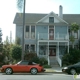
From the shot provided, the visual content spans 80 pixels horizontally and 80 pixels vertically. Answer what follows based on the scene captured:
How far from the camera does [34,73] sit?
2036cm

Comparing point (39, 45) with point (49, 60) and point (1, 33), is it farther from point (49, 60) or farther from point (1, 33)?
point (1, 33)

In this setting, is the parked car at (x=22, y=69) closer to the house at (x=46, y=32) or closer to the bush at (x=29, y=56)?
the bush at (x=29, y=56)

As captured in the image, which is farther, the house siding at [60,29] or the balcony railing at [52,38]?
the house siding at [60,29]

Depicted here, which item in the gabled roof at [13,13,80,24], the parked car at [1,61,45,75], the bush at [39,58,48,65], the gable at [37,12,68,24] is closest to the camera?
the parked car at [1,61,45,75]

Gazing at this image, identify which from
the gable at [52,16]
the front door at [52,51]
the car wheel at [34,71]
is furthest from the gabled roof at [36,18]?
the car wheel at [34,71]

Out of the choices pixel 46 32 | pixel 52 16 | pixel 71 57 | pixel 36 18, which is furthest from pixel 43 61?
pixel 36 18

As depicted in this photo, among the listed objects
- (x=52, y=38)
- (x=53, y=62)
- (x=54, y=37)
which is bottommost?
(x=53, y=62)

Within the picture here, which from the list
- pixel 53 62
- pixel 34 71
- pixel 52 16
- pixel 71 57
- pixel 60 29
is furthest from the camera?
pixel 60 29

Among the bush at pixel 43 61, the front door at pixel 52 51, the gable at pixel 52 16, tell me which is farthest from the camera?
the front door at pixel 52 51

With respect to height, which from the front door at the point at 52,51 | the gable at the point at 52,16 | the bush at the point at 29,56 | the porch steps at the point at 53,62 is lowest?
the porch steps at the point at 53,62

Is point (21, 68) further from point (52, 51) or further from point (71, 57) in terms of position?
point (52, 51)

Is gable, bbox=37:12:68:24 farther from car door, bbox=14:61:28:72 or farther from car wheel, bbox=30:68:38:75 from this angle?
car wheel, bbox=30:68:38:75

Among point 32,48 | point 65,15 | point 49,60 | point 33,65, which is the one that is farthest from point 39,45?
point 33,65

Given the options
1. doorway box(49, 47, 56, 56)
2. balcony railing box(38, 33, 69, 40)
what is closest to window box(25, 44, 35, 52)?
balcony railing box(38, 33, 69, 40)
